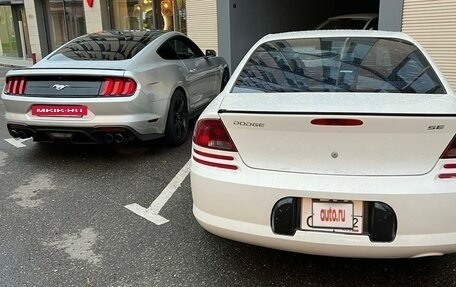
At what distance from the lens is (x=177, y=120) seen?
5.43 metres

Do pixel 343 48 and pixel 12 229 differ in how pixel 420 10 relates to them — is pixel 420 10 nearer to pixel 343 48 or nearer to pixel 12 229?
pixel 343 48

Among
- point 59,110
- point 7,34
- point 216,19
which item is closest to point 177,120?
point 59,110

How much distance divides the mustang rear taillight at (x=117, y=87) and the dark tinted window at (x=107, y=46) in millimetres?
477

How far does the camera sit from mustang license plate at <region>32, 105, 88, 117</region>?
4.50 metres

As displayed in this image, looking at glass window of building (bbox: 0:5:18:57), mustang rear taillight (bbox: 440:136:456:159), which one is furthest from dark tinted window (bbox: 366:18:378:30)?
glass window of building (bbox: 0:5:18:57)

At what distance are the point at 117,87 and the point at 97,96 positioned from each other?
0.73 ft

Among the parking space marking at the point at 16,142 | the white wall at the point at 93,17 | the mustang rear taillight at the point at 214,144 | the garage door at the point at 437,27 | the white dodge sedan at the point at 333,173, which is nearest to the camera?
the white dodge sedan at the point at 333,173

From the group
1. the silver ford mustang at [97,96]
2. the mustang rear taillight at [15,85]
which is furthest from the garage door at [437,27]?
the mustang rear taillight at [15,85]

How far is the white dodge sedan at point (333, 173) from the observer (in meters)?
2.19

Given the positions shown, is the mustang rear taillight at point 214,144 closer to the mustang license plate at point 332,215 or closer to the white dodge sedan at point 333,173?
the white dodge sedan at point 333,173

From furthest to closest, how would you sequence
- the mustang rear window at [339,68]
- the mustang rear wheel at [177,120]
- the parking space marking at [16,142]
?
the parking space marking at [16,142], the mustang rear wheel at [177,120], the mustang rear window at [339,68]

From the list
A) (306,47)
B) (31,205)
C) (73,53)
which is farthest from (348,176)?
(73,53)

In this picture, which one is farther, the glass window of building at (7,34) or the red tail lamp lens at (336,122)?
the glass window of building at (7,34)

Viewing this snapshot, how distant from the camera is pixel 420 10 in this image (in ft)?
23.6
